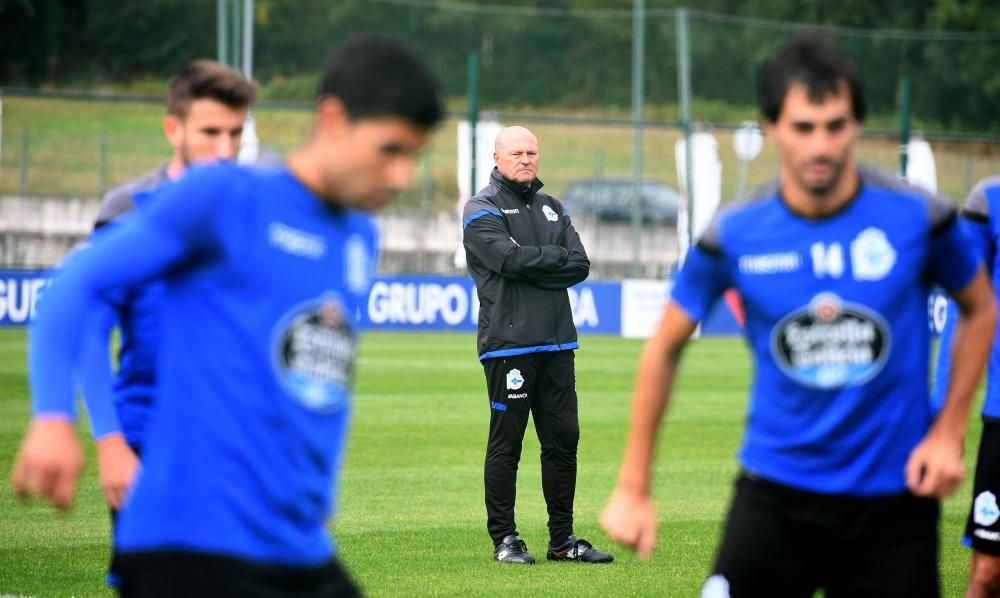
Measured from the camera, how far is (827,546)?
13.9ft

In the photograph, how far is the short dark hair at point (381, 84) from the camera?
340 cm

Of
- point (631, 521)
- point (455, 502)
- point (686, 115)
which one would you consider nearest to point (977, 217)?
point (631, 521)

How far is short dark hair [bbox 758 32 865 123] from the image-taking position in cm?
418

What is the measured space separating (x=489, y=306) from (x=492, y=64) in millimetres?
28690

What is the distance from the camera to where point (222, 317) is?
3.40 metres

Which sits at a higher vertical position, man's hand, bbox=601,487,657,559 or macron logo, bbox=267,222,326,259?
macron logo, bbox=267,222,326,259

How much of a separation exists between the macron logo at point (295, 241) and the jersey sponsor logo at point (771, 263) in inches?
53.4

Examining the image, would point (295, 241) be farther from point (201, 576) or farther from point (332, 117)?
point (201, 576)

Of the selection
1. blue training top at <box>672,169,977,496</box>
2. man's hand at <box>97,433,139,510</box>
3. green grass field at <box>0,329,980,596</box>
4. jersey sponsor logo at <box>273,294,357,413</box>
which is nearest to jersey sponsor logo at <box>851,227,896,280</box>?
blue training top at <box>672,169,977,496</box>

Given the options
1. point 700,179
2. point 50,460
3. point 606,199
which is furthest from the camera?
point 606,199

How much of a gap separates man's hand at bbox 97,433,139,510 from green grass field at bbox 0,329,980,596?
3634mm

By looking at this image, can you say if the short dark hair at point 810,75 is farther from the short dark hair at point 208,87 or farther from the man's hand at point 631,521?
the short dark hair at point 208,87

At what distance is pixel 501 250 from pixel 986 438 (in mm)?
3710

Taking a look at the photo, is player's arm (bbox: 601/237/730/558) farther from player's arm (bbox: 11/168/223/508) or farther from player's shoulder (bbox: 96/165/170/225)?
player's shoulder (bbox: 96/165/170/225)
